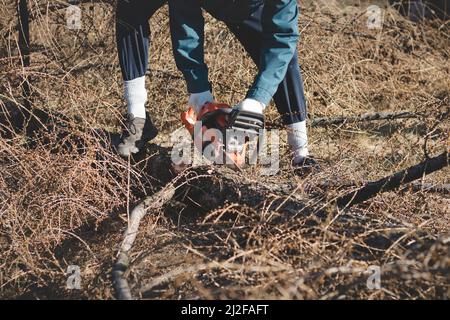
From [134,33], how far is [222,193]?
936 millimetres

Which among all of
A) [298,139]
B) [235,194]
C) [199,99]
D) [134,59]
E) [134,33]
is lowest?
[235,194]

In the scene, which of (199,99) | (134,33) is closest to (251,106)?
(199,99)

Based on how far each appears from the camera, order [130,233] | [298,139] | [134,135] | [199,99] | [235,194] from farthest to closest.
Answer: [134,135] < [298,139] < [199,99] < [235,194] < [130,233]

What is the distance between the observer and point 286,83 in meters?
3.47

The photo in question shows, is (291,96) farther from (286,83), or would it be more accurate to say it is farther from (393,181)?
(393,181)

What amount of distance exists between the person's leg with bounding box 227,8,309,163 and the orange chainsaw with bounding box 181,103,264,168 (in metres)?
0.27

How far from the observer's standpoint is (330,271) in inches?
88.8

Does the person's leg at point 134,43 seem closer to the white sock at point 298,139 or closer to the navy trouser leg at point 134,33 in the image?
the navy trouser leg at point 134,33

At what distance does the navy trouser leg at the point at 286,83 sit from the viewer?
3.44 metres

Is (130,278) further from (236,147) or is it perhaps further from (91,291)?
(236,147)

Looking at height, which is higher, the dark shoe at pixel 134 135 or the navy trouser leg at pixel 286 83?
the navy trouser leg at pixel 286 83

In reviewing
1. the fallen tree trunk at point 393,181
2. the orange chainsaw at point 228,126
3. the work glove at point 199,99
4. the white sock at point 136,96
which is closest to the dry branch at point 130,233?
the orange chainsaw at point 228,126

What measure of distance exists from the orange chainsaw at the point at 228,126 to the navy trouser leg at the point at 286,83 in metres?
0.28
